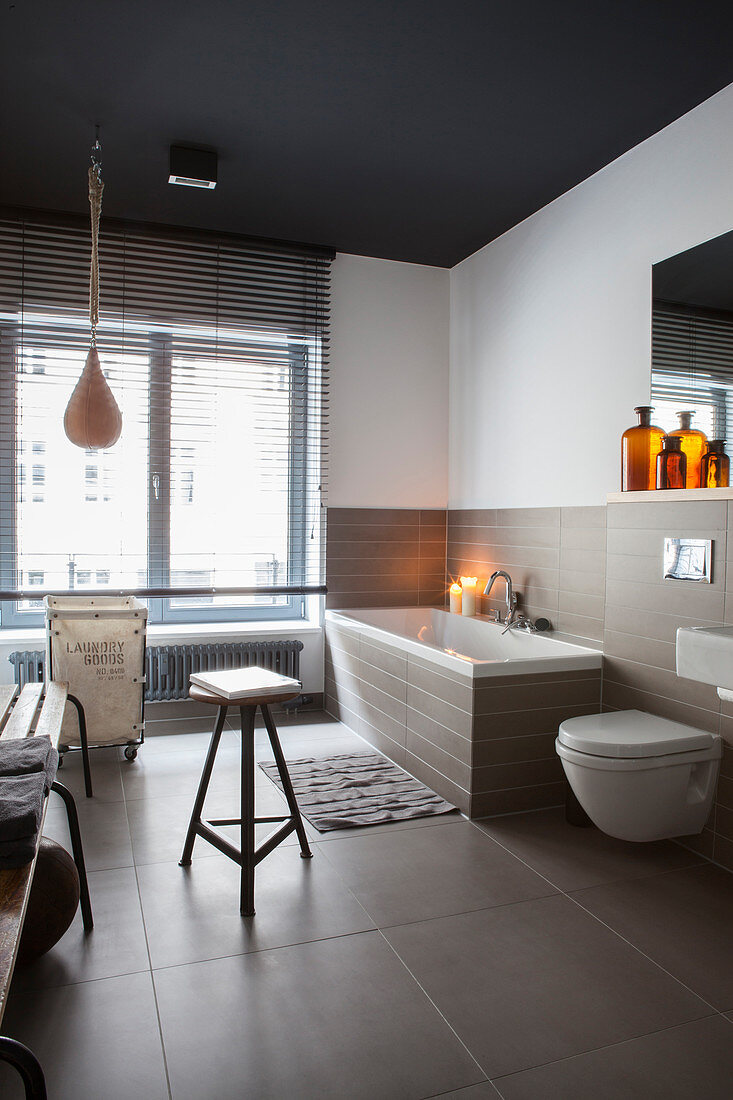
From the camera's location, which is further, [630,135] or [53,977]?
[630,135]

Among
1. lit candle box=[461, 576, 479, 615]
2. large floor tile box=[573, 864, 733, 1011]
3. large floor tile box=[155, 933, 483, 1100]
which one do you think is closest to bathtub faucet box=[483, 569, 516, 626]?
lit candle box=[461, 576, 479, 615]

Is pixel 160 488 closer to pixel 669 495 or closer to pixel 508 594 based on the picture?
pixel 508 594

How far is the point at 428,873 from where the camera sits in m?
2.54

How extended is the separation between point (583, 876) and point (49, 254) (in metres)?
3.86

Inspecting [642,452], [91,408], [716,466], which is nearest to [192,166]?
[91,408]

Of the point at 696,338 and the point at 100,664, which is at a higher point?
the point at 696,338

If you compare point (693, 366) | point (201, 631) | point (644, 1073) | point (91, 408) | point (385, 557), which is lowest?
point (644, 1073)

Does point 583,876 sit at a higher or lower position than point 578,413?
lower

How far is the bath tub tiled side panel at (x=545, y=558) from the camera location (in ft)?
11.3

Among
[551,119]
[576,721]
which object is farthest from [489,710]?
[551,119]

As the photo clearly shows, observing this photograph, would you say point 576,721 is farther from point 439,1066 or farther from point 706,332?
point 706,332

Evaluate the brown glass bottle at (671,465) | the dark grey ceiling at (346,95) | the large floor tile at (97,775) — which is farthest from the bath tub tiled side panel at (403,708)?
the dark grey ceiling at (346,95)

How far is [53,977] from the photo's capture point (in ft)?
6.41

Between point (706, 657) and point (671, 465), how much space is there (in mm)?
1109
